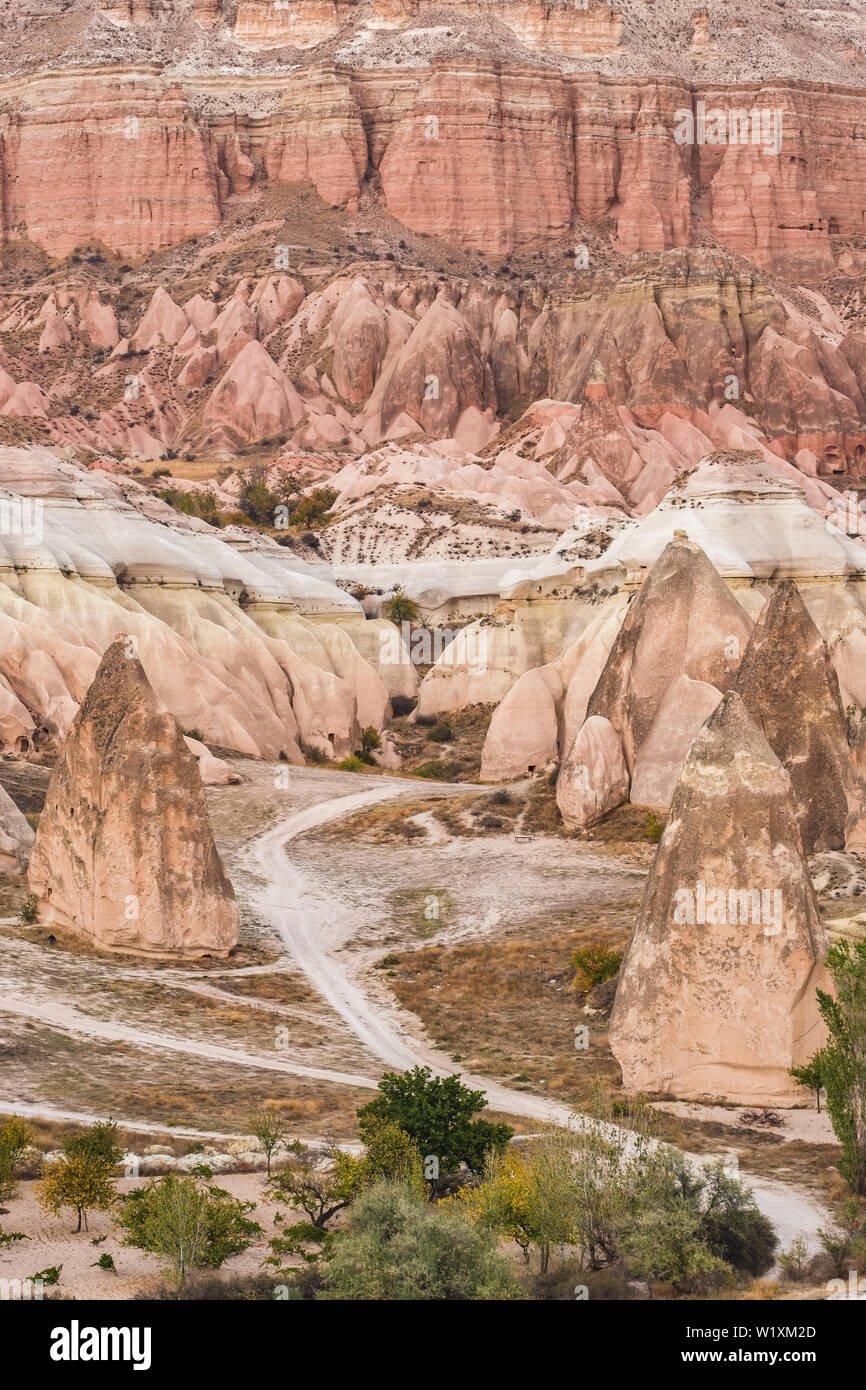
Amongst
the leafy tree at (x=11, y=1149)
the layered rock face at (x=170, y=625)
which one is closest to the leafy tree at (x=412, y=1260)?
the leafy tree at (x=11, y=1149)

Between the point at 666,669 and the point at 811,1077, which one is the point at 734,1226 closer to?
the point at 811,1077

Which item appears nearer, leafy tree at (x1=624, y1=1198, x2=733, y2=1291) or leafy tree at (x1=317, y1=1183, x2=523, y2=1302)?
leafy tree at (x1=317, y1=1183, x2=523, y2=1302)

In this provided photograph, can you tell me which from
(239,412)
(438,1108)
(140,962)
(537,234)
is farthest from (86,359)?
(438,1108)

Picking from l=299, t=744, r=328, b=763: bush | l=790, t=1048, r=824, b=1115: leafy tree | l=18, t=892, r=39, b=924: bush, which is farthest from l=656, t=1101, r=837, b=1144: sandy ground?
l=299, t=744, r=328, b=763: bush

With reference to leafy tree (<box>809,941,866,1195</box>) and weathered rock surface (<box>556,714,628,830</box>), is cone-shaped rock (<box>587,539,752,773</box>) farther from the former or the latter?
leafy tree (<box>809,941,866,1195</box>)

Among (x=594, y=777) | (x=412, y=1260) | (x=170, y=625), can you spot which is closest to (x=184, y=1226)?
(x=412, y=1260)

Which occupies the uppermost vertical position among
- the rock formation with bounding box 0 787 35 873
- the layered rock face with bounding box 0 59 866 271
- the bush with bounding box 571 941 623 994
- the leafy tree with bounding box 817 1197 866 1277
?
the layered rock face with bounding box 0 59 866 271

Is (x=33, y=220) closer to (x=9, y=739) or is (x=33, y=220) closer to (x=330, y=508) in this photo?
(x=330, y=508)
